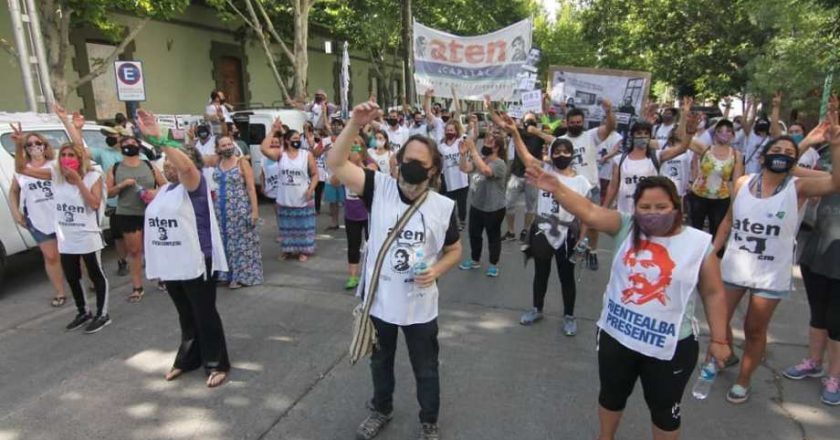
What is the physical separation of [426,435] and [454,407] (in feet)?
1.57

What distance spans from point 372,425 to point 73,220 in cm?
341

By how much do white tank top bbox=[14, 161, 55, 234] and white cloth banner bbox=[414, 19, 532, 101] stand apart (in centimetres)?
605

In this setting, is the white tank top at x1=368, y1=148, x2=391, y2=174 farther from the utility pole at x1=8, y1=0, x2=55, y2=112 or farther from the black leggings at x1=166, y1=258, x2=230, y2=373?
the utility pole at x1=8, y1=0, x2=55, y2=112

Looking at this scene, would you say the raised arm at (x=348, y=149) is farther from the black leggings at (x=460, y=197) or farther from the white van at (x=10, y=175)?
the black leggings at (x=460, y=197)

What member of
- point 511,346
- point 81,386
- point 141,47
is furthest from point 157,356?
point 141,47

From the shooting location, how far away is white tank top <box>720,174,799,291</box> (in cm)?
339

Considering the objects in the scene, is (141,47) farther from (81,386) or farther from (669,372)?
(669,372)

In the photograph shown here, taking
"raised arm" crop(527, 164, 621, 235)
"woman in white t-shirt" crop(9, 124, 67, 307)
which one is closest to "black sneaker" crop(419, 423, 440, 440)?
"raised arm" crop(527, 164, 621, 235)

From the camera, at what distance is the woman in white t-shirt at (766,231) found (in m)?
3.39

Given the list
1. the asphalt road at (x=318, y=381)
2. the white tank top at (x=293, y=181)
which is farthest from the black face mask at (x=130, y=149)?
the white tank top at (x=293, y=181)

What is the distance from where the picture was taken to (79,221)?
15.8ft

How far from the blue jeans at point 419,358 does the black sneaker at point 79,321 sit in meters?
3.39

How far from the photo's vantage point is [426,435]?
3.14 metres

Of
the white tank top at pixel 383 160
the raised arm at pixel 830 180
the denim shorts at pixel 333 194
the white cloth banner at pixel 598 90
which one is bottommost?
the denim shorts at pixel 333 194
